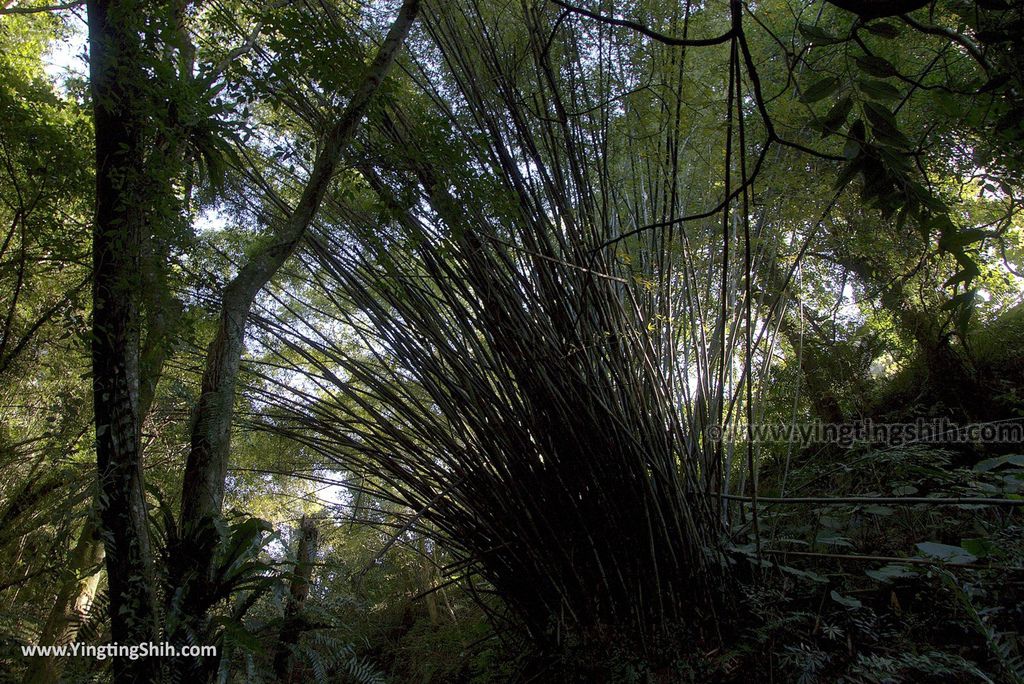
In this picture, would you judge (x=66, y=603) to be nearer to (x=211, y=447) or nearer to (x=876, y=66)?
(x=211, y=447)

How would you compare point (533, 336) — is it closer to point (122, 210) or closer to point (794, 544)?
point (794, 544)

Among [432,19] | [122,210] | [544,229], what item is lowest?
[122,210]

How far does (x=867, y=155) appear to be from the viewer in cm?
76

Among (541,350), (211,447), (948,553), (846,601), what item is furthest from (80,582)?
(948,553)

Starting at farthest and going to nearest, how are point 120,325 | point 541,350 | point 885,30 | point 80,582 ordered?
point 80,582 → point 541,350 → point 120,325 → point 885,30

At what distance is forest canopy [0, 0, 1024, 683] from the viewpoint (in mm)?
1510

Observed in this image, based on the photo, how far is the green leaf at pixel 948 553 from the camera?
1582 millimetres

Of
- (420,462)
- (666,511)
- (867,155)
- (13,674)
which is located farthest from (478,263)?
(13,674)

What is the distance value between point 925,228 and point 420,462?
1746 mm

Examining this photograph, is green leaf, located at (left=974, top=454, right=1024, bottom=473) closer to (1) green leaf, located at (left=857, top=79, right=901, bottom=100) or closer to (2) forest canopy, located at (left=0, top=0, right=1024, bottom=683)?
(2) forest canopy, located at (left=0, top=0, right=1024, bottom=683)

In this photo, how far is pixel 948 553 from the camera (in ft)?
5.24

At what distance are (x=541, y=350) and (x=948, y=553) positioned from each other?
129 centimetres

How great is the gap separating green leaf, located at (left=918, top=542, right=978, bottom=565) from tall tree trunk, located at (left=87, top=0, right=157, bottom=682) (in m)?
1.98

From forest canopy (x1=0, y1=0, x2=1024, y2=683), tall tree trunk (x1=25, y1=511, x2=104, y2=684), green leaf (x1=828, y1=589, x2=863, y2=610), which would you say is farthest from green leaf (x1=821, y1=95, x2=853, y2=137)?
tall tree trunk (x1=25, y1=511, x2=104, y2=684)
